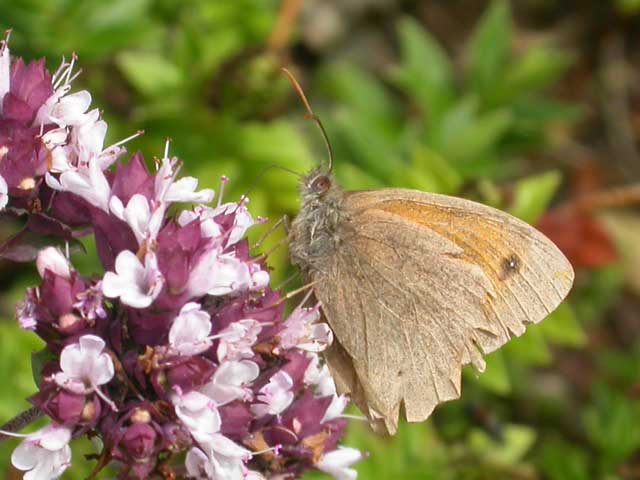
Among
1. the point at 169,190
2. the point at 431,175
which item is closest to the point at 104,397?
the point at 169,190

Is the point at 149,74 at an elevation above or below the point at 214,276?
below

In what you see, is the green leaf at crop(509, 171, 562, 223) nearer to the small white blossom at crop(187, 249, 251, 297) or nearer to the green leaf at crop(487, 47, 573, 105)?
the green leaf at crop(487, 47, 573, 105)

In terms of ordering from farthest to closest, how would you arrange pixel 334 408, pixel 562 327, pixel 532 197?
pixel 532 197 → pixel 562 327 → pixel 334 408

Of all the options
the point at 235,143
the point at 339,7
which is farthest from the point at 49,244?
the point at 339,7

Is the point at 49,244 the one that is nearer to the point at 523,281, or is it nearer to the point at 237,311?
the point at 237,311

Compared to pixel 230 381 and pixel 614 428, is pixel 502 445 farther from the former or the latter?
pixel 230 381

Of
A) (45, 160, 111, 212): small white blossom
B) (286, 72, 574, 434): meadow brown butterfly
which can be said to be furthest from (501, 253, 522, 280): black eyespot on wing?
(45, 160, 111, 212): small white blossom

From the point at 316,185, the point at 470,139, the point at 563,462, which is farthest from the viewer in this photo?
the point at 470,139
